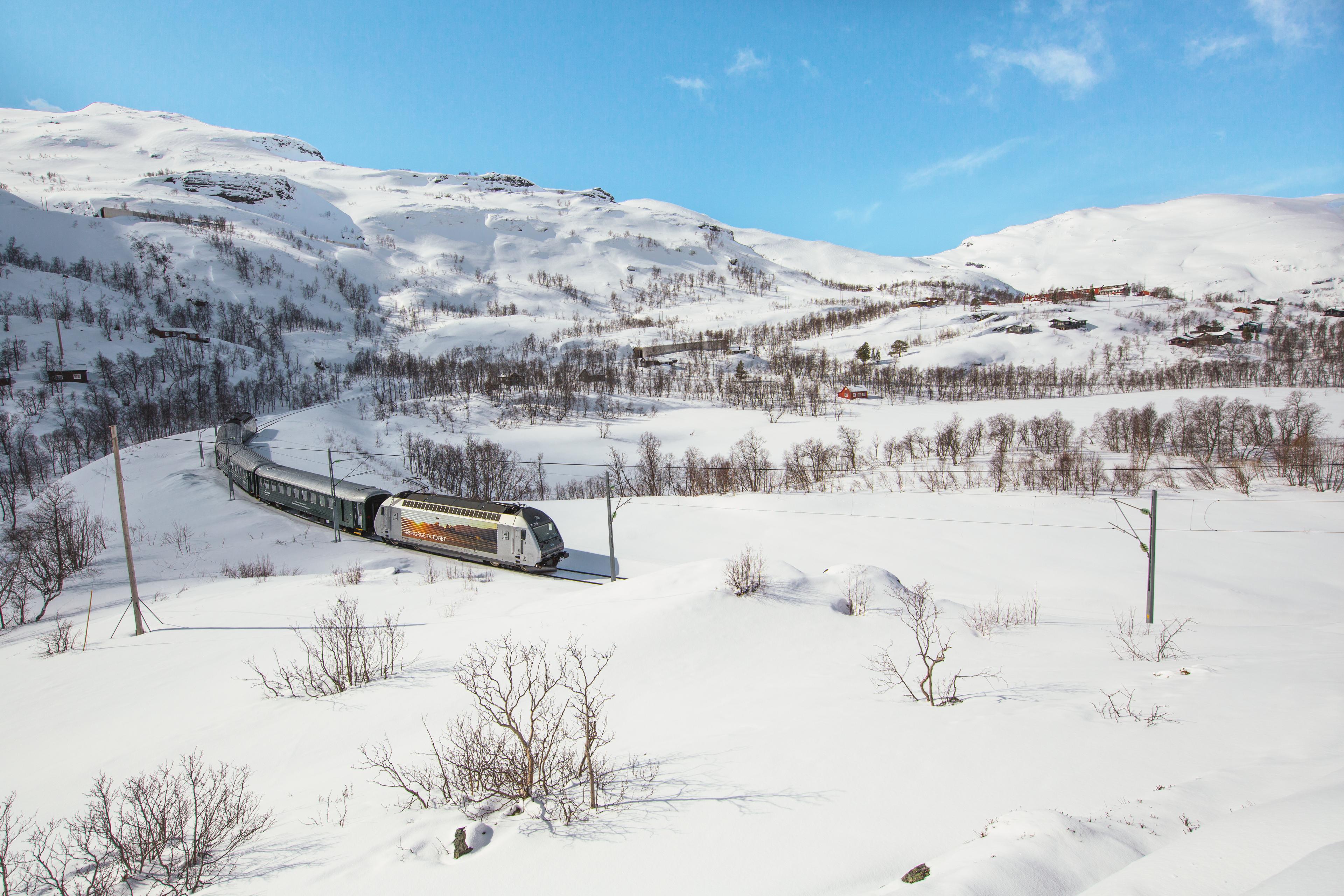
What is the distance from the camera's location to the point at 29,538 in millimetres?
26703

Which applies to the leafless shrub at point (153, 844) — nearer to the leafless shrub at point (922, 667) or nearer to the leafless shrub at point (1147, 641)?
the leafless shrub at point (922, 667)

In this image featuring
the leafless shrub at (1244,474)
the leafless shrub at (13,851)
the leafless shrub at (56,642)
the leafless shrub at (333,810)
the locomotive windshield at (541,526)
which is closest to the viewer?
the leafless shrub at (13,851)

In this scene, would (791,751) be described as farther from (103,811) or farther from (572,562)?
(572,562)

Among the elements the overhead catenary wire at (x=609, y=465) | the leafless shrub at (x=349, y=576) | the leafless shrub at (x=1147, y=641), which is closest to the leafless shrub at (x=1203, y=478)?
the overhead catenary wire at (x=609, y=465)

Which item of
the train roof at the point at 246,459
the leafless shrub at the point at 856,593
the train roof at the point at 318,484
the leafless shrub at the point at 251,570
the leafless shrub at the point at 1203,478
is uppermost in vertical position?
the train roof at the point at 246,459

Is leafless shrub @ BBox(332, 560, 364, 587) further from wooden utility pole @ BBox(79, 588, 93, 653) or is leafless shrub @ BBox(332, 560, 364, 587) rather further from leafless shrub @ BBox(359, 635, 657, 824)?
leafless shrub @ BBox(359, 635, 657, 824)

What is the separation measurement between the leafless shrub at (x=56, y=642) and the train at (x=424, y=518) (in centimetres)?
1243

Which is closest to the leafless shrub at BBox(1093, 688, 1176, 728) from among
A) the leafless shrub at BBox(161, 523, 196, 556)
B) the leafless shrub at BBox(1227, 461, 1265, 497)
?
the leafless shrub at BBox(1227, 461, 1265, 497)

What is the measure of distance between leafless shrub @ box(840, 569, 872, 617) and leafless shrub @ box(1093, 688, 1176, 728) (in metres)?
6.52

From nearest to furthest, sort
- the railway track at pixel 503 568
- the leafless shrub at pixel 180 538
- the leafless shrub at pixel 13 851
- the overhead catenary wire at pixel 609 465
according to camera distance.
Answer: the leafless shrub at pixel 13 851, the railway track at pixel 503 568, the leafless shrub at pixel 180 538, the overhead catenary wire at pixel 609 465

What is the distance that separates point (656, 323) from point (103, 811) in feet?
472

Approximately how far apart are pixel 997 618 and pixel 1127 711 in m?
8.62

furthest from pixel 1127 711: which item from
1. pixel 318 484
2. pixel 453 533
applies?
pixel 318 484

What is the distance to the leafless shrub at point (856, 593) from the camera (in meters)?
16.1
